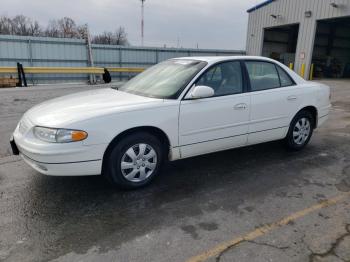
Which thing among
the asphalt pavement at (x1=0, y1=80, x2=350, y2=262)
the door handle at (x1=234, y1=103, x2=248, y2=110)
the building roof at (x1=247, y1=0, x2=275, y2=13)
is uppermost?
the building roof at (x1=247, y1=0, x2=275, y2=13)

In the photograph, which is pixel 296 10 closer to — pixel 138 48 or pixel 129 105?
pixel 138 48

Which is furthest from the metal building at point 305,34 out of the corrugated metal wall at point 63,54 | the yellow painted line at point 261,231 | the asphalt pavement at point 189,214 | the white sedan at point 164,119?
the yellow painted line at point 261,231

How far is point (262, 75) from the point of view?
4.57 meters

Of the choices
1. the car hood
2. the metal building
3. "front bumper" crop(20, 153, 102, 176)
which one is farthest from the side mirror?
the metal building

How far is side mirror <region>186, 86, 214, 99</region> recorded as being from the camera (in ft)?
12.1

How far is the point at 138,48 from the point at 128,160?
60.0 ft

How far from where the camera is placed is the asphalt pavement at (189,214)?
2529mm

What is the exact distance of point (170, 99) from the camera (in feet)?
12.1

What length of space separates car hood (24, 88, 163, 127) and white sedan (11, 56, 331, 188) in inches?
0.5

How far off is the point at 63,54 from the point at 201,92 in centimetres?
1660

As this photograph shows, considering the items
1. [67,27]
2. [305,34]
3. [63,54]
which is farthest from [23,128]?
[67,27]

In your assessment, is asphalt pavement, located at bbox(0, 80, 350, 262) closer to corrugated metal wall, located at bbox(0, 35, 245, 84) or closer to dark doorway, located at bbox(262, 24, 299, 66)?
corrugated metal wall, located at bbox(0, 35, 245, 84)

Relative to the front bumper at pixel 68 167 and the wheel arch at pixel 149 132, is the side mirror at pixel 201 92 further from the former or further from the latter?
the front bumper at pixel 68 167

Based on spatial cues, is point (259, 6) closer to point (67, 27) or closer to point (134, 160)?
point (134, 160)
